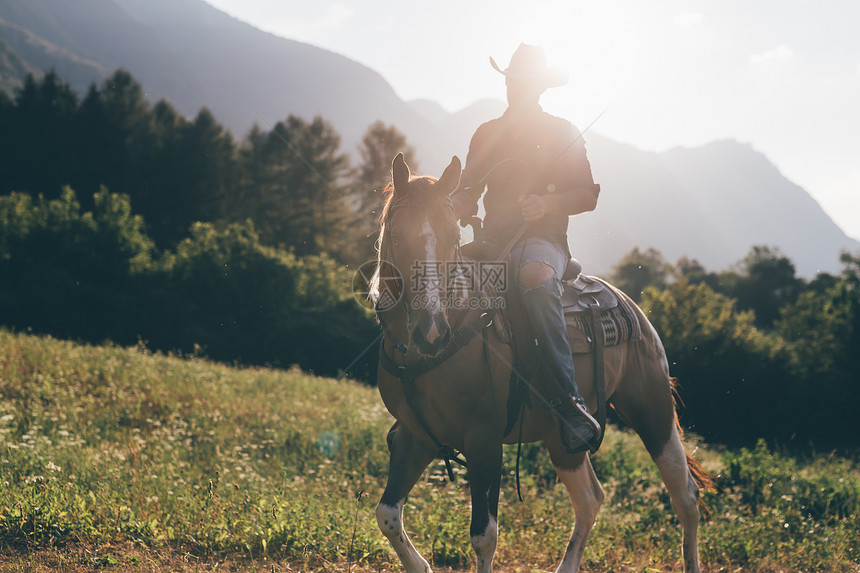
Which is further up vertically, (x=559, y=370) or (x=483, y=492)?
(x=559, y=370)

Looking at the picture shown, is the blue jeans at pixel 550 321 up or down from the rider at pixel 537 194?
down

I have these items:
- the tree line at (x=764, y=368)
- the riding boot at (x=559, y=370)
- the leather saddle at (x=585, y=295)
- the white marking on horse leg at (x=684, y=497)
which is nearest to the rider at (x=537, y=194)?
the riding boot at (x=559, y=370)

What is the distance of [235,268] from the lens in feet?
89.9

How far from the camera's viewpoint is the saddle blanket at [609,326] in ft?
13.0

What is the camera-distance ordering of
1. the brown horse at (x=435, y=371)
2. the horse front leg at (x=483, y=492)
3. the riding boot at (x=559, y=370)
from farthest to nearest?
the riding boot at (x=559, y=370) < the horse front leg at (x=483, y=492) < the brown horse at (x=435, y=371)

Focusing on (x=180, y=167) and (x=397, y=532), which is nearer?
(x=397, y=532)

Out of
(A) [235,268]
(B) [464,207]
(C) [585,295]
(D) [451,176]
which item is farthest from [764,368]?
(D) [451,176]

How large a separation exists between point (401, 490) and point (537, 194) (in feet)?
7.61

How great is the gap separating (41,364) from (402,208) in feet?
33.3

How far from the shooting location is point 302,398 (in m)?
11.6

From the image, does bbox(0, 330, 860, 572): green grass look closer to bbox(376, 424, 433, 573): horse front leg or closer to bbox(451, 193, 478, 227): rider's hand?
bbox(376, 424, 433, 573): horse front leg

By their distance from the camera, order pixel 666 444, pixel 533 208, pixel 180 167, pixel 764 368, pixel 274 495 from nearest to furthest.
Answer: pixel 533 208
pixel 666 444
pixel 274 495
pixel 764 368
pixel 180 167

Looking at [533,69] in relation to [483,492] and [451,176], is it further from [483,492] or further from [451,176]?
[483,492]

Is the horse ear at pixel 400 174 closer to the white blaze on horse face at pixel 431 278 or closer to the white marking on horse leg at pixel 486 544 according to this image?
the white blaze on horse face at pixel 431 278
